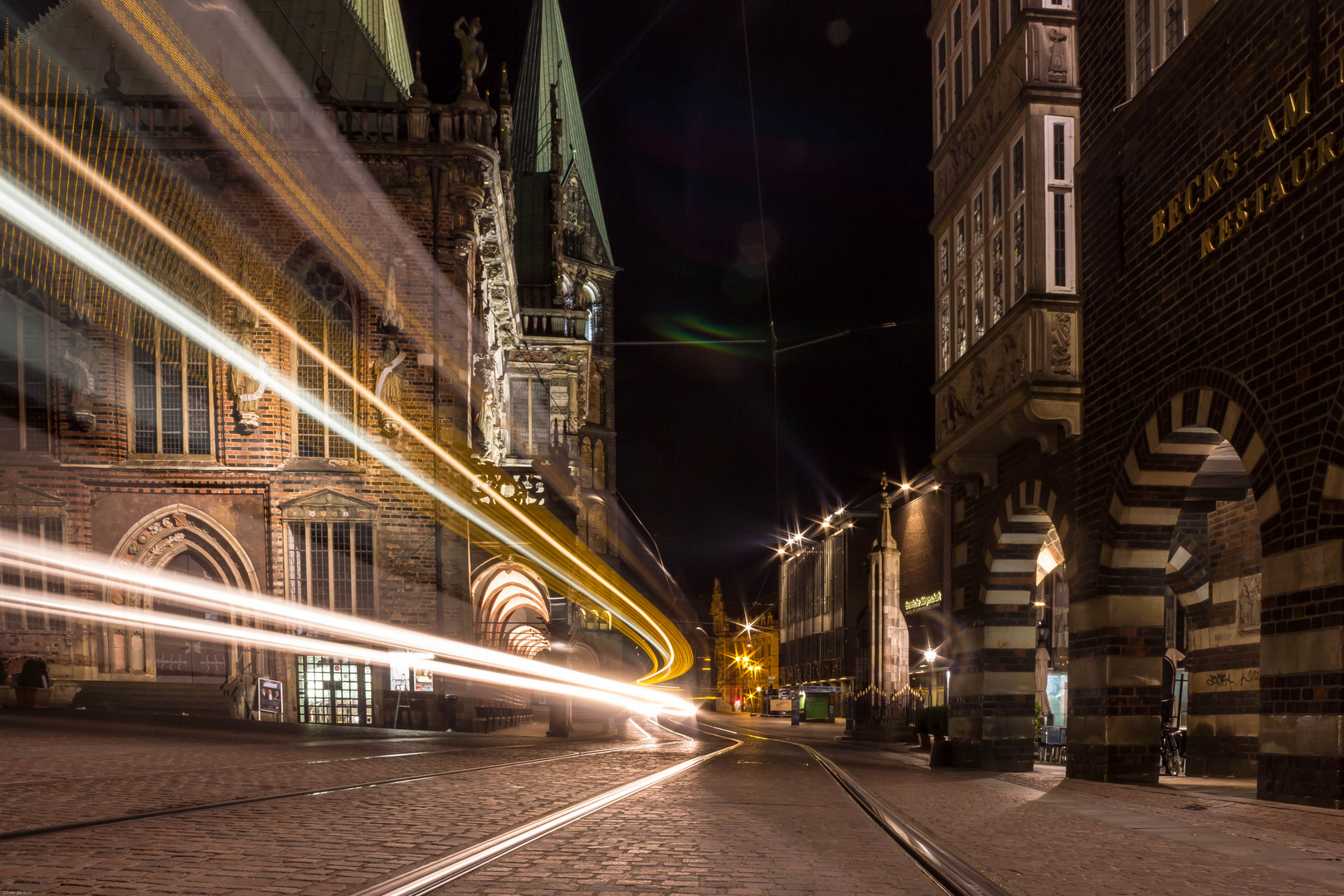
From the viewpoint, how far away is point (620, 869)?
22.2 feet

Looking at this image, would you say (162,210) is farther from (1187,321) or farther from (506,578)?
(1187,321)

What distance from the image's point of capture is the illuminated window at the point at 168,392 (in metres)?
31.5

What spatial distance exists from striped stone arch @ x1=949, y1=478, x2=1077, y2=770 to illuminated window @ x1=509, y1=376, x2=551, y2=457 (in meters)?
37.3

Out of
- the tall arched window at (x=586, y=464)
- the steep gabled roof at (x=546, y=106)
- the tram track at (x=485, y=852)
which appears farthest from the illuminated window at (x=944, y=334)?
the steep gabled roof at (x=546, y=106)

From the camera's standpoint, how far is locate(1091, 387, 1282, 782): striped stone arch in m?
14.5

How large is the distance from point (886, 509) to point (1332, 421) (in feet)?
86.9

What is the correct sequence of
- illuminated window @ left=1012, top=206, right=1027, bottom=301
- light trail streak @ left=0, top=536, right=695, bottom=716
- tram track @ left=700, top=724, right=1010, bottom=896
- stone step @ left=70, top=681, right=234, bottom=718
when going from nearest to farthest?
tram track @ left=700, top=724, right=1010, bottom=896 < illuminated window @ left=1012, top=206, right=1027, bottom=301 < stone step @ left=70, top=681, right=234, bottom=718 < light trail streak @ left=0, top=536, right=695, bottom=716

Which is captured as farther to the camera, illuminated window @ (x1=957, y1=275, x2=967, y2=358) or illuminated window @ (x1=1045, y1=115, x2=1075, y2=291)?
illuminated window @ (x1=957, y1=275, x2=967, y2=358)

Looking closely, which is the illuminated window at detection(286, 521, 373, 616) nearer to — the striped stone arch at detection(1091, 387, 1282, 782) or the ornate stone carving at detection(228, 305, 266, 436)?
the ornate stone carving at detection(228, 305, 266, 436)

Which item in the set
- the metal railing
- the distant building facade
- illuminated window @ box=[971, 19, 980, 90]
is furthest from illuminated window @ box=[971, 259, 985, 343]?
the metal railing

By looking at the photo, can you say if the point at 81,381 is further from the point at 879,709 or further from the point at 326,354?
the point at 879,709

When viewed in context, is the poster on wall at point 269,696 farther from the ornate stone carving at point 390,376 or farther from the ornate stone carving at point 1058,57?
the ornate stone carving at point 1058,57

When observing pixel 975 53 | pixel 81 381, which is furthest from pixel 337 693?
pixel 975 53

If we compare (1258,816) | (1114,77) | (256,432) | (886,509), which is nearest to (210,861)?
(1258,816)
